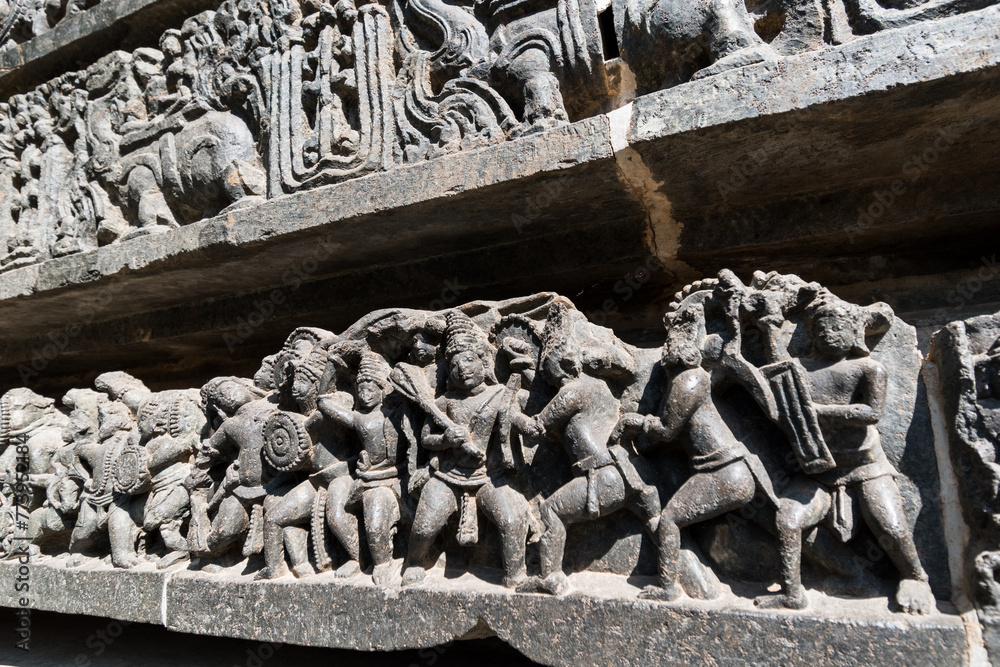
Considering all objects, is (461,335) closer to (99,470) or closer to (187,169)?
(187,169)

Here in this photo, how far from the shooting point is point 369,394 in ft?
8.60

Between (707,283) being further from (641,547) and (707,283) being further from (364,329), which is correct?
(364,329)

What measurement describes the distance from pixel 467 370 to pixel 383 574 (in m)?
0.84

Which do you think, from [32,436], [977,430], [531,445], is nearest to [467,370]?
[531,445]

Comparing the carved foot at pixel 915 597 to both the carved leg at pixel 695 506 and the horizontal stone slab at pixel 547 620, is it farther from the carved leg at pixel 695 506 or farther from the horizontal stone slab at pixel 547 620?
the carved leg at pixel 695 506

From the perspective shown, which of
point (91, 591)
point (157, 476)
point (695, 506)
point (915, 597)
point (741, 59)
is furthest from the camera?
point (157, 476)

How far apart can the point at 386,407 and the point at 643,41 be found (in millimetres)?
1836

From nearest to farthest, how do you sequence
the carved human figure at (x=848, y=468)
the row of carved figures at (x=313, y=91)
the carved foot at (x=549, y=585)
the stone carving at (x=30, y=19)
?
the carved human figure at (x=848, y=468) < the carved foot at (x=549, y=585) < the row of carved figures at (x=313, y=91) < the stone carving at (x=30, y=19)

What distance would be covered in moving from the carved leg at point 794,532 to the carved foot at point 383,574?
4.25ft

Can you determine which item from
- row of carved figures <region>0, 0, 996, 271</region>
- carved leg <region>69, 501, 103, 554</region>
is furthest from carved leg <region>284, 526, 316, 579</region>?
row of carved figures <region>0, 0, 996, 271</region>

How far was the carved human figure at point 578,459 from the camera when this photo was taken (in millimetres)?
2102

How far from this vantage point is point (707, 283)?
223cm

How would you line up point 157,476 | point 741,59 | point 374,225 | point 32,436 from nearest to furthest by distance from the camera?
1. point 741,59
2. point 374,225
3. point 157,476
4. point 32,436

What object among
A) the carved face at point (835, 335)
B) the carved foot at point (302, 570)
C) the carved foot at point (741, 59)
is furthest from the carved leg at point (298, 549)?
the carved foot at point (741, 59)
